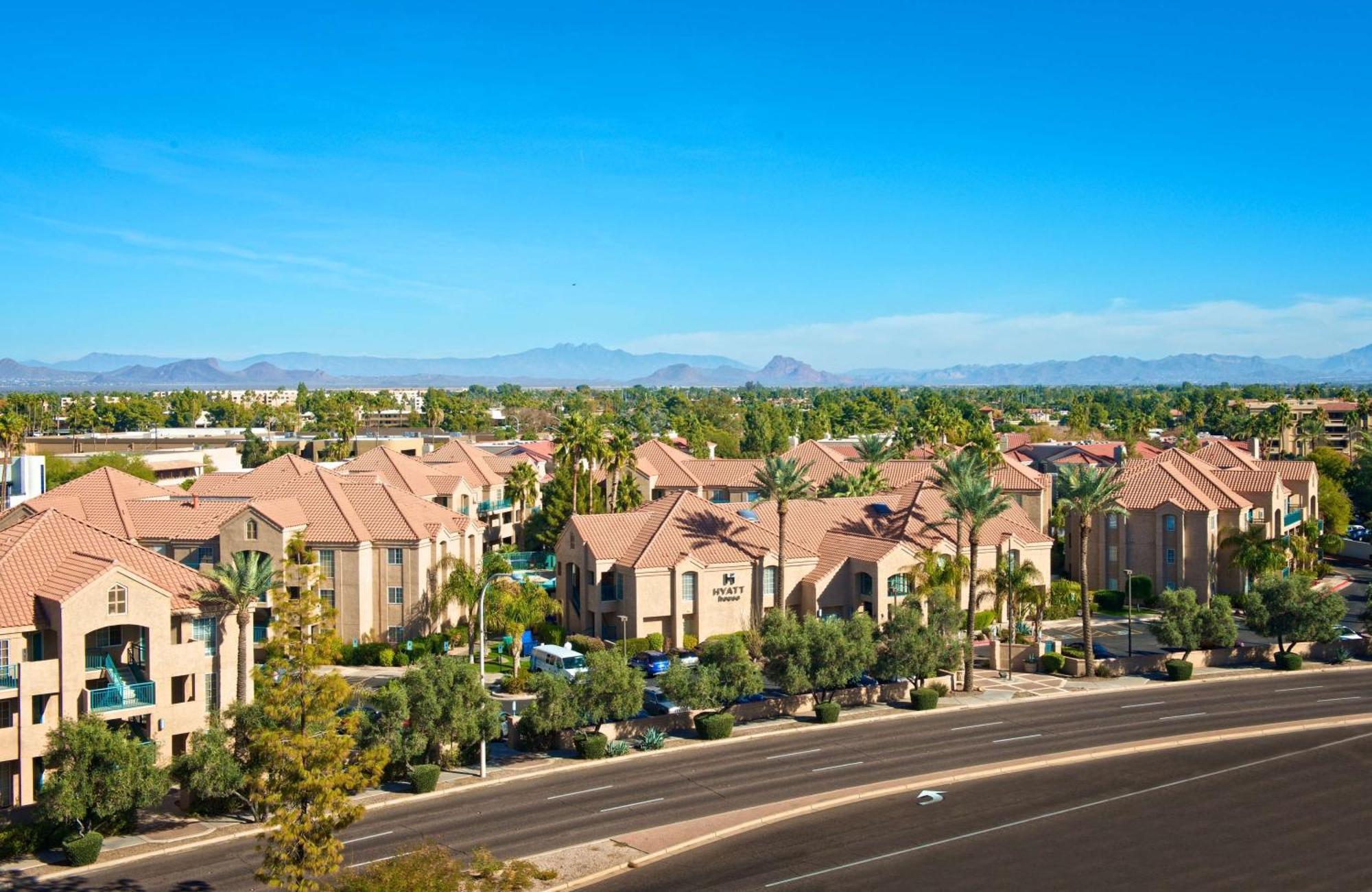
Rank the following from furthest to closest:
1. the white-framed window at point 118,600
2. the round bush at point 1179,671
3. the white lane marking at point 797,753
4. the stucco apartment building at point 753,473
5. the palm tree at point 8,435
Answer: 1. the palm tree at point 8,435
2. the stucco apartment building at point 753,473
3. the round bush at point 1179,671
4. the white lane marking at point 797,753
5. the white-framed window at point 118,600

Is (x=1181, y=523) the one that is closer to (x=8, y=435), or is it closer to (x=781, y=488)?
(x=781, y=488)

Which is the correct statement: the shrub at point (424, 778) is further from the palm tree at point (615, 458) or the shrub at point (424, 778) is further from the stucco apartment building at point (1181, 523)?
the stucco apartment building at point (1181, 523)

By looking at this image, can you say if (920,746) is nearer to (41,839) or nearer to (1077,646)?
(1077,646)

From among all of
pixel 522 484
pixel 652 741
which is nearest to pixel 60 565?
pixel 652 741

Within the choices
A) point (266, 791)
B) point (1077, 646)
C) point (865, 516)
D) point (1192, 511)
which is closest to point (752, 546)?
point (865, 516)

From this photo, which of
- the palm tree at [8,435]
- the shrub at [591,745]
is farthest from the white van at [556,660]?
the palm tree at [8,435]
